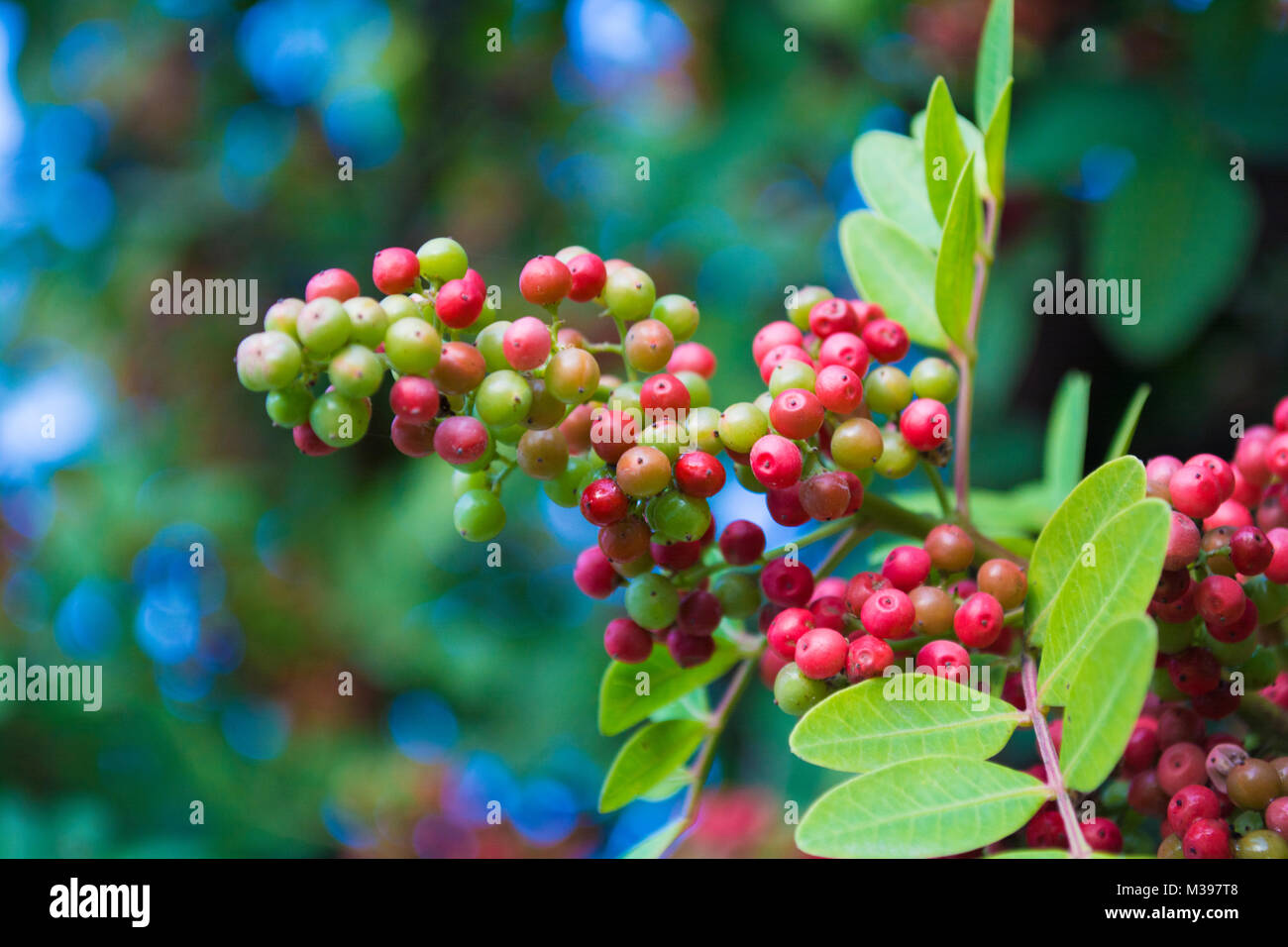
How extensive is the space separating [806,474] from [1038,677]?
0.25 metres

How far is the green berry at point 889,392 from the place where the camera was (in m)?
1.02

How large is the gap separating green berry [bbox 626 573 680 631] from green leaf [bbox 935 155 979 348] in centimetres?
38

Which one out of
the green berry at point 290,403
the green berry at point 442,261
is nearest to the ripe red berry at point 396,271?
the green berry at point 442,261

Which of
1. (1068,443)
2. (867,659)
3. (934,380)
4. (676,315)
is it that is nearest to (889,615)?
(867,659)

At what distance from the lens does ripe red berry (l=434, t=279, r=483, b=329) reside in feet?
3.00

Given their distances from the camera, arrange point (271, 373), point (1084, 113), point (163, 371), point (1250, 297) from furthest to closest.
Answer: point (163, 371), point (1250, 297), point (1084, 113), point (271, 373)

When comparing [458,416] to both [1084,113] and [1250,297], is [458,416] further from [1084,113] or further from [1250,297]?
[1250,297]

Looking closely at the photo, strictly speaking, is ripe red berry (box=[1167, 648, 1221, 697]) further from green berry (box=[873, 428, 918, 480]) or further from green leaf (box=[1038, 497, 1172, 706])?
green berry (box=[873, 428, 918, 480])

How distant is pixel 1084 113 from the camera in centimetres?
240

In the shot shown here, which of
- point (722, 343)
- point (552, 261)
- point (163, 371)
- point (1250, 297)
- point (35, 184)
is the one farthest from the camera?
point (163, 371)

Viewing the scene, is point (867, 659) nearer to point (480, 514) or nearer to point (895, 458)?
point (895, 458)

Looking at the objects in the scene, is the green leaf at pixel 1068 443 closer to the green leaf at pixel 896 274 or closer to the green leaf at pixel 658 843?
the green leaf at pixel 896 274

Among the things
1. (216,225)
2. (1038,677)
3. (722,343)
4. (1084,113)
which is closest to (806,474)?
(1038,677)

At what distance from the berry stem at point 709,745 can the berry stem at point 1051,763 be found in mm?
284
